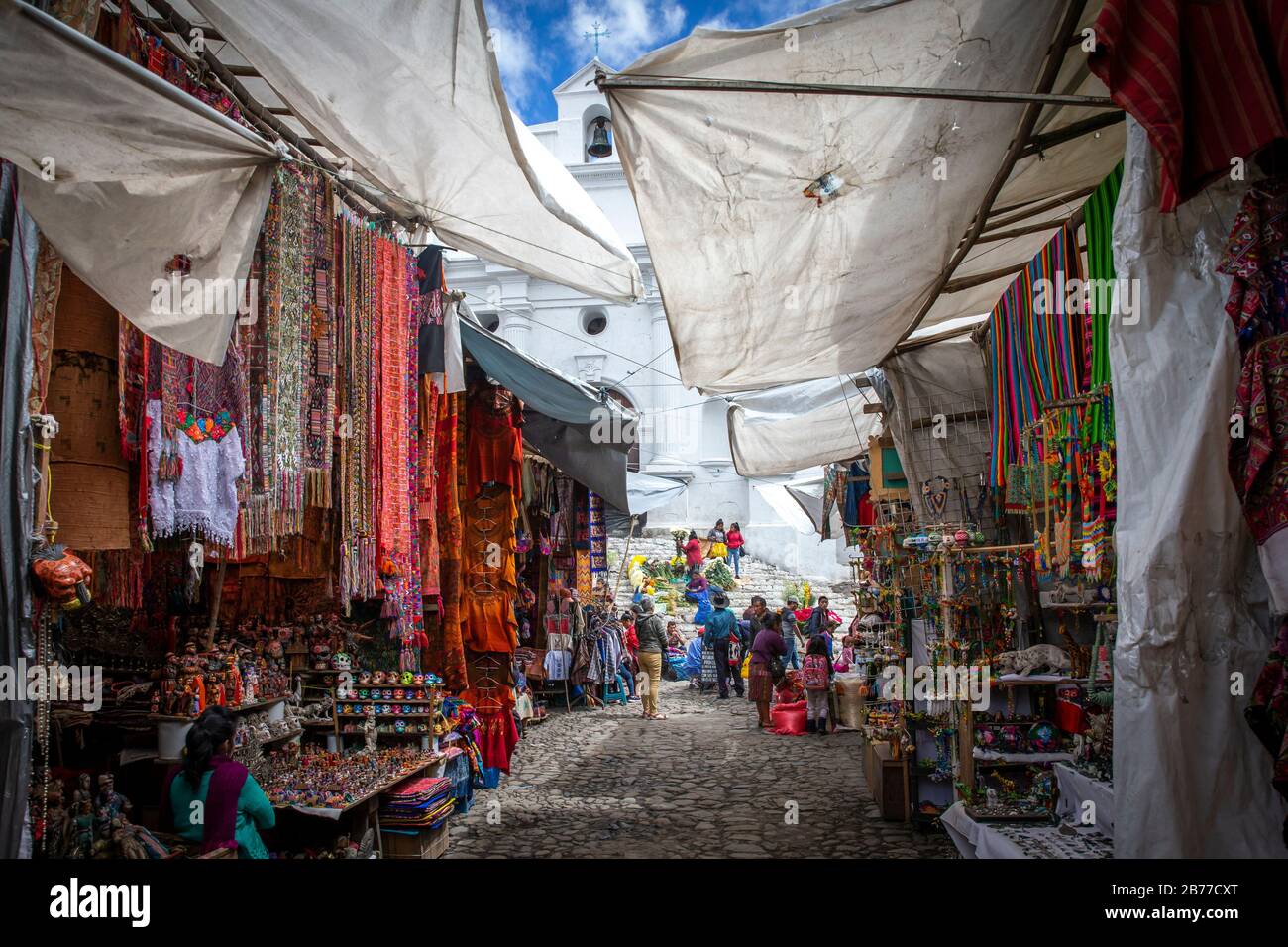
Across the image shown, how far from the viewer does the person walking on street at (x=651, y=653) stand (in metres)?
10.2

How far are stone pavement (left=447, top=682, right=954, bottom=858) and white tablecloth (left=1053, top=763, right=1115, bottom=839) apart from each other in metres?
1.35

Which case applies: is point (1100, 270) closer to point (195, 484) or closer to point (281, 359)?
point (281, 359)

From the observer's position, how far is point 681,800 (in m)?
6.46

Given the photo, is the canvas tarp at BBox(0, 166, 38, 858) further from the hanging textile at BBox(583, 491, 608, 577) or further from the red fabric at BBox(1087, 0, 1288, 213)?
the hanging textile at BBox(583, 491, 608, 577)

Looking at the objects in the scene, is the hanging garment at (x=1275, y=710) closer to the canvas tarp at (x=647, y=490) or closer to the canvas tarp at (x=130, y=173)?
the canvas tarp at (x=130, y=173)

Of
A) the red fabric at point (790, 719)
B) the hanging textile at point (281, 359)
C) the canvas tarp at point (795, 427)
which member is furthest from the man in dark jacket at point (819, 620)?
the hanging textile at point (281, 359)

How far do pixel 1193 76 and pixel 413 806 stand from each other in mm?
5191

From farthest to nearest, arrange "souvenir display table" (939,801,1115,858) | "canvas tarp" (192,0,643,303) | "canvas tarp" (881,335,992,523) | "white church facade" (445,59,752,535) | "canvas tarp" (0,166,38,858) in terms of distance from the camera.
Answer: "white church facade" (445,59,752,535) → "canvas tarp" (881,335,992,523) → "souvenir display table" (939,801,1115,858) → "canvas tarp" (192,0,643,303) → "canvas tarp" (0,166,38,858)

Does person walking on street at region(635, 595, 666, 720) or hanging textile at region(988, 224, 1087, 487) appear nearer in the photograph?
hanging textile at region(988, 224, 1087, 487)

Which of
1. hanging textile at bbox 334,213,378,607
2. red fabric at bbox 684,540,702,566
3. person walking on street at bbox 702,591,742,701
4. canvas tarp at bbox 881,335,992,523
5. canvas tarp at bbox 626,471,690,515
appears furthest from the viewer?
red fabric at bbox 684,540,702,566

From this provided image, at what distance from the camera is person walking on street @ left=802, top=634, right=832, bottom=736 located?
30.5 ft

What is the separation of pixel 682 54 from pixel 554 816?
17.1ft

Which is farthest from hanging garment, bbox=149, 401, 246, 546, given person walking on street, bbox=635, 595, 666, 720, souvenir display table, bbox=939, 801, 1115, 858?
person walking on street, bbox=635, 595, 666, 720

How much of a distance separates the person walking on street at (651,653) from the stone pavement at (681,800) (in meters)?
0.69
